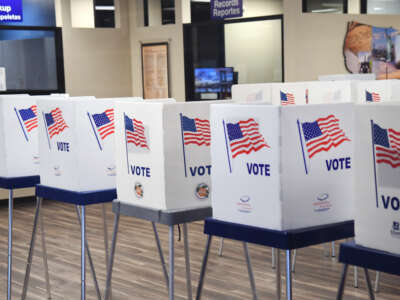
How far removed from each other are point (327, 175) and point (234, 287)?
2.14 metres

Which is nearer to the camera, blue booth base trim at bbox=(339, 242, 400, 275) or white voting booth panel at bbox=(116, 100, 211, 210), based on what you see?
blue booth base trim at bbox=(339, 242, 400, 275)

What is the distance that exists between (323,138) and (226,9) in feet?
18.5

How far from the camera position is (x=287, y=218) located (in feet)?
6.93

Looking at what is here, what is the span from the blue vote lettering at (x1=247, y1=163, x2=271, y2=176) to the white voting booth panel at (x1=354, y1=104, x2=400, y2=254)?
1.01 ft

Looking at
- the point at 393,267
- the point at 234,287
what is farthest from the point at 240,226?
the point at 234,287

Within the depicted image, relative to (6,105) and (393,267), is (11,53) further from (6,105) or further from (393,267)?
(393,267)

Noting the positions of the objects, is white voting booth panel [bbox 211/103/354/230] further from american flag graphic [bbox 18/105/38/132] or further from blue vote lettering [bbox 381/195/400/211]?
american flag graphic [bbox 18/105/38/132]

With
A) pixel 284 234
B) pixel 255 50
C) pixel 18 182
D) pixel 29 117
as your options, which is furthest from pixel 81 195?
pixel 255 50

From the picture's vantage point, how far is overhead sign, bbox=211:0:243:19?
7445 mm

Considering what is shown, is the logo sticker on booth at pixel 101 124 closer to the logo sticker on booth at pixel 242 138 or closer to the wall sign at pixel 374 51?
the logo sticker on booth at pixel 242 138

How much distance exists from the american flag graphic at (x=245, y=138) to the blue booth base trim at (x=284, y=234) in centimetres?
26

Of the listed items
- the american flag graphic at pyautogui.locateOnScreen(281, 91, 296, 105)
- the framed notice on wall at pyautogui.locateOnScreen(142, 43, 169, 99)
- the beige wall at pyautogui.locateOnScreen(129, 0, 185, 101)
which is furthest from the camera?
the framed notice on wall at pyautogui.locateOnScreen(142, 43, 169, 99)

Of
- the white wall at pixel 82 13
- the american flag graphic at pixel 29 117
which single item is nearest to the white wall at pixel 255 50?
the white wall at pixel 82 13

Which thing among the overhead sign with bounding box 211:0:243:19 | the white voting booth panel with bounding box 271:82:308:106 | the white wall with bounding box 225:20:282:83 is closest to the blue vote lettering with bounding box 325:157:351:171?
the white voting booth panel with bounding box 271:82:308:106
